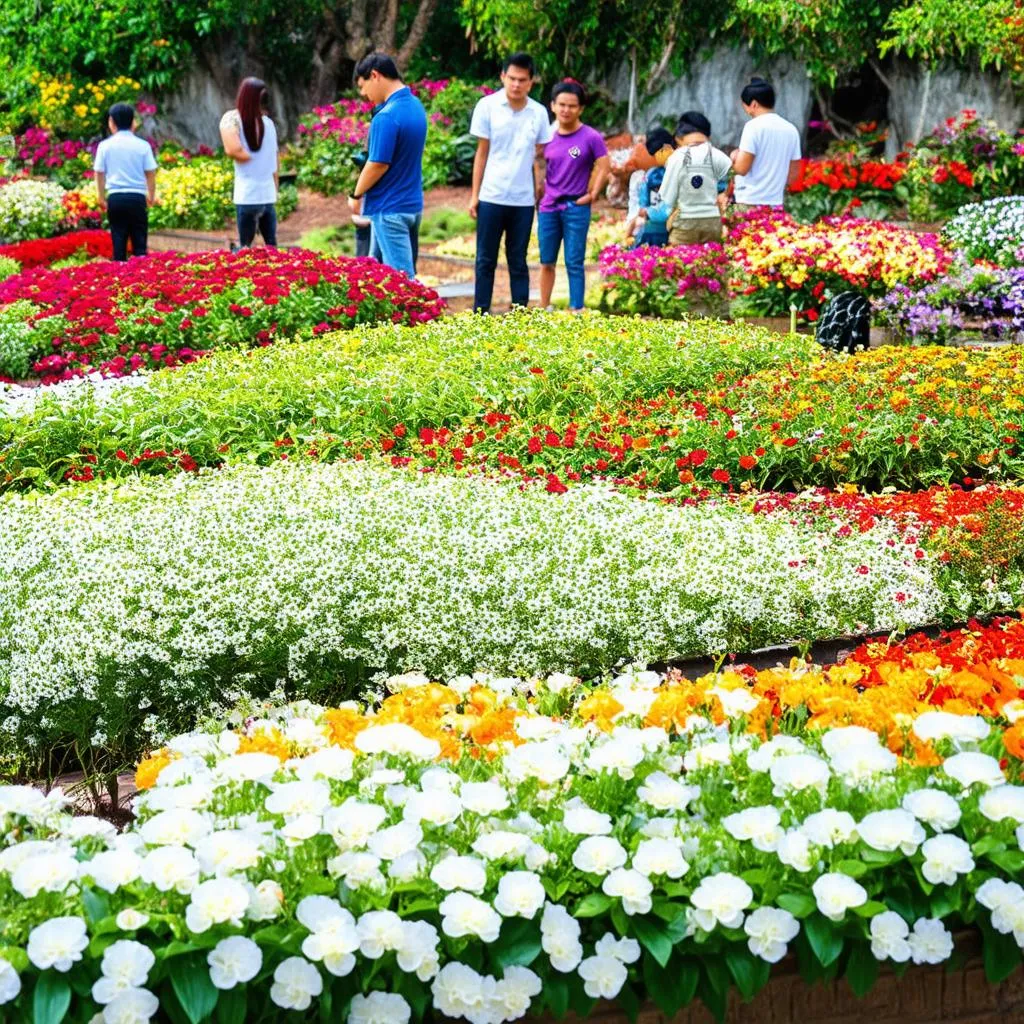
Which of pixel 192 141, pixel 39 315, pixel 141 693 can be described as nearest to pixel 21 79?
pixel 192 141

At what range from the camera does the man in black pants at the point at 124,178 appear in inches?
502

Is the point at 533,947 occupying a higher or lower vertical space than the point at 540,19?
lower

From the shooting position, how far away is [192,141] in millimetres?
23266

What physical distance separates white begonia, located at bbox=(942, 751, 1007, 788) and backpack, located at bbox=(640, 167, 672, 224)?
29.9 feet

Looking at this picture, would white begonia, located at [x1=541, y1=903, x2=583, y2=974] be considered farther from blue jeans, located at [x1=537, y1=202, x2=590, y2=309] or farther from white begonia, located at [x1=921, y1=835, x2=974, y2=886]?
blue jeans, located at [x1=537, y1=202, x2=590, y2=309]

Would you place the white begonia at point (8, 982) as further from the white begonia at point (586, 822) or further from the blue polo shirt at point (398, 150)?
the blue polo shirt at point (398, 150)

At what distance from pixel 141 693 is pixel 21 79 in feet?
66.6

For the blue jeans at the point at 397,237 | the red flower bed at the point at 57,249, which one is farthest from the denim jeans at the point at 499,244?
the red flower bed at the point at 57,249

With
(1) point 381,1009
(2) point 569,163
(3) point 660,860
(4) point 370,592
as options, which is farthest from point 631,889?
(2) point 569,163

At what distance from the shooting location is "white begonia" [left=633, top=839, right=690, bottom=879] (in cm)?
244

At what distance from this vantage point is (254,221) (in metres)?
12.3

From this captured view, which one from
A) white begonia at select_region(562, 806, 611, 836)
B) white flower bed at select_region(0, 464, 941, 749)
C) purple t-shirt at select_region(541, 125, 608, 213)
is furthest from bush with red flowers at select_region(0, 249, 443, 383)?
white begonia at select_region(562, 806, 611, 836)

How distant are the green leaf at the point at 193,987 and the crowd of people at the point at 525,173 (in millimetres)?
8209

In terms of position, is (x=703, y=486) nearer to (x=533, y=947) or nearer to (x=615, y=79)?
(x=533, y=947)
